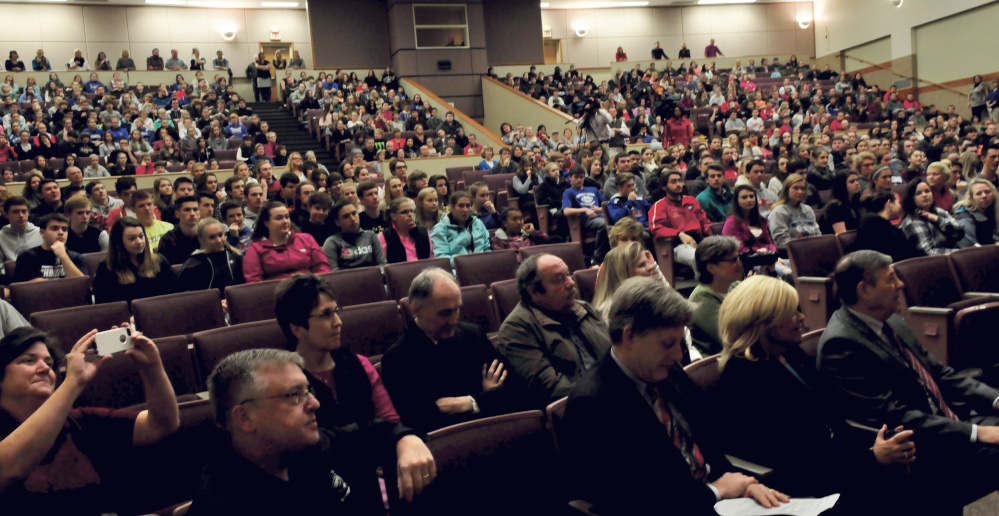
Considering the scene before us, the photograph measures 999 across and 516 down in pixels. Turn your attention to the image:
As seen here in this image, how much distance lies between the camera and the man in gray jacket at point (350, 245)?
370cm

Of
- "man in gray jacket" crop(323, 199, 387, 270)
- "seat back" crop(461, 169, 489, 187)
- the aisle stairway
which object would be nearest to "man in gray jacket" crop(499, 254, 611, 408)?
"man in gray jacket" crop(323, 199, 387, 270)

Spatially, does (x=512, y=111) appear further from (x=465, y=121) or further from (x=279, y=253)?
(x=279, y=253)

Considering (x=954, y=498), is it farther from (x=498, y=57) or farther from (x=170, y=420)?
(x=498, y=57)

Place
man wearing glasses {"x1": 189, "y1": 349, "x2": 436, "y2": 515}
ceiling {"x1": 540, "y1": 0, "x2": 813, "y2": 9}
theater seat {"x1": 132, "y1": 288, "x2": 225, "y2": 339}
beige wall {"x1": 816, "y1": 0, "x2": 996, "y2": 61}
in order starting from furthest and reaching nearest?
ceiling {"x1": 540, "y1": 0, "x2": 813, "y2": 9}
beige wall {"x1": 816, "y1": 0, "x2": 996, "y2": 61}
theater seat {"x1": 132, "y1": 288, "x2": 225, "y2": 339}
man wearing glasses {"x1": 189, "y1": 349, "x2": 436, "y2": 515}

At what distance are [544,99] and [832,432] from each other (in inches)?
441

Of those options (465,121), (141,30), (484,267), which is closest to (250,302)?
(484,267)

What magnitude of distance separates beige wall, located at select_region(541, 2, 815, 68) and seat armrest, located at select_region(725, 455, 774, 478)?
1602 cm

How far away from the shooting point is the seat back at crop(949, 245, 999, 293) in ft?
10.6

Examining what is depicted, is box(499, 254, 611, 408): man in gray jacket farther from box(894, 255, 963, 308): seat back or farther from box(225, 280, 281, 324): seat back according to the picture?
box(894, 255, 963, 308): seat back

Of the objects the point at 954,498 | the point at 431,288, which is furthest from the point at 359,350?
the point at 954,498

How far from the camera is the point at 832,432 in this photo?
6.32ft

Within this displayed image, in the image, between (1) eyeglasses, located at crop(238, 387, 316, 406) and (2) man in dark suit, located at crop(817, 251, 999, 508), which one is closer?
(1) eyeglasses, located at crop(238, 387, 316, 406)

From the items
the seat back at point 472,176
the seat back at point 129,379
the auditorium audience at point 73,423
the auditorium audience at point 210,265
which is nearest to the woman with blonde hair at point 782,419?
the auditorium audience at point 73,423

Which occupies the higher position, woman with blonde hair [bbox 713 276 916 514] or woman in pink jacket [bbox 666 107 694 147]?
woman in pink jacket [bbox 666 107 694 147]
